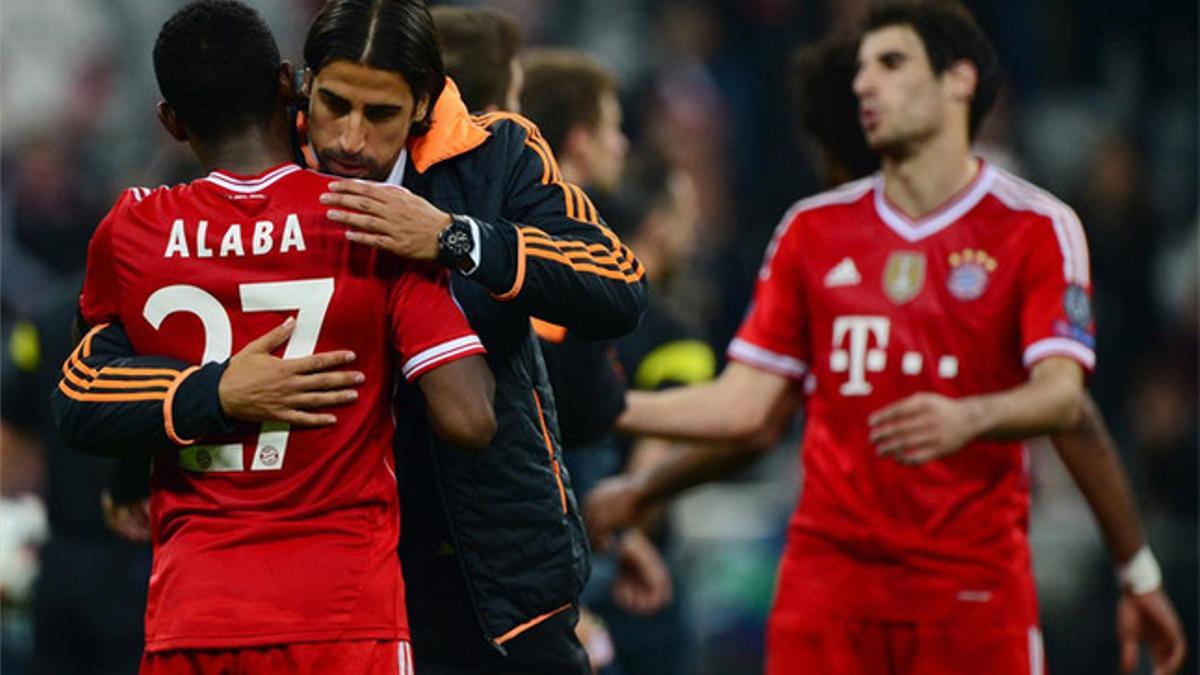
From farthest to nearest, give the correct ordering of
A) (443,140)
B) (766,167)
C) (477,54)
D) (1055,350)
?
(766,167) → (1055,350) → (477,54) → (443,140)

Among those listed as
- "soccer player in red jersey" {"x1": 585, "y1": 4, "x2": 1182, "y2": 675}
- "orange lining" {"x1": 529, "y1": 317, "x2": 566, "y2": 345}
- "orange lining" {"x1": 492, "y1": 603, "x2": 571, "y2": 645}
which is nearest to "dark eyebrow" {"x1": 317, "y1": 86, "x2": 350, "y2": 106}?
"orange lining" {"x1": 492, "y1": 603, "x2": 571, "y2": 645}

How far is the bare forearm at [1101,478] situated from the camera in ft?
16.2

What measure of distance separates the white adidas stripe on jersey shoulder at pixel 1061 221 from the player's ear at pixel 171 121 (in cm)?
→ 226

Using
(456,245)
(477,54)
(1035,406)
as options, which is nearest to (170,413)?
(456,245)

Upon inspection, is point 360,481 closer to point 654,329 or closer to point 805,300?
point 805,300

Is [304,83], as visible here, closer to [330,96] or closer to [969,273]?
[330,96]

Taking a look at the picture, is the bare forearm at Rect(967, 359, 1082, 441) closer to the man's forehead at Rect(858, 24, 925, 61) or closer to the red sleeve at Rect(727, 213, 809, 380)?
the red sleeve at Rect(727, 213, 809, 380)

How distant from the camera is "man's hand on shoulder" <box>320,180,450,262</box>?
130 inches

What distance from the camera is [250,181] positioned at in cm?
342

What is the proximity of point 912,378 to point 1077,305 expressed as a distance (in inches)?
17.2

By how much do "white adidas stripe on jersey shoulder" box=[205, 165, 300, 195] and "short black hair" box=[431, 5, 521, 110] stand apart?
0.96 metres

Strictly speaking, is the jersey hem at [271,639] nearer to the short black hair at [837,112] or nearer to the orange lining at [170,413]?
the orange lining at [170,413]

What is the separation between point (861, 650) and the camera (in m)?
4.79

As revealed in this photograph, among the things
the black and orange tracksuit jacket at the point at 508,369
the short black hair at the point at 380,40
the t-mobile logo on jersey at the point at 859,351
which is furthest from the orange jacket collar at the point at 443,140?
the t-mobile logo on jersey at the point at 859,351
